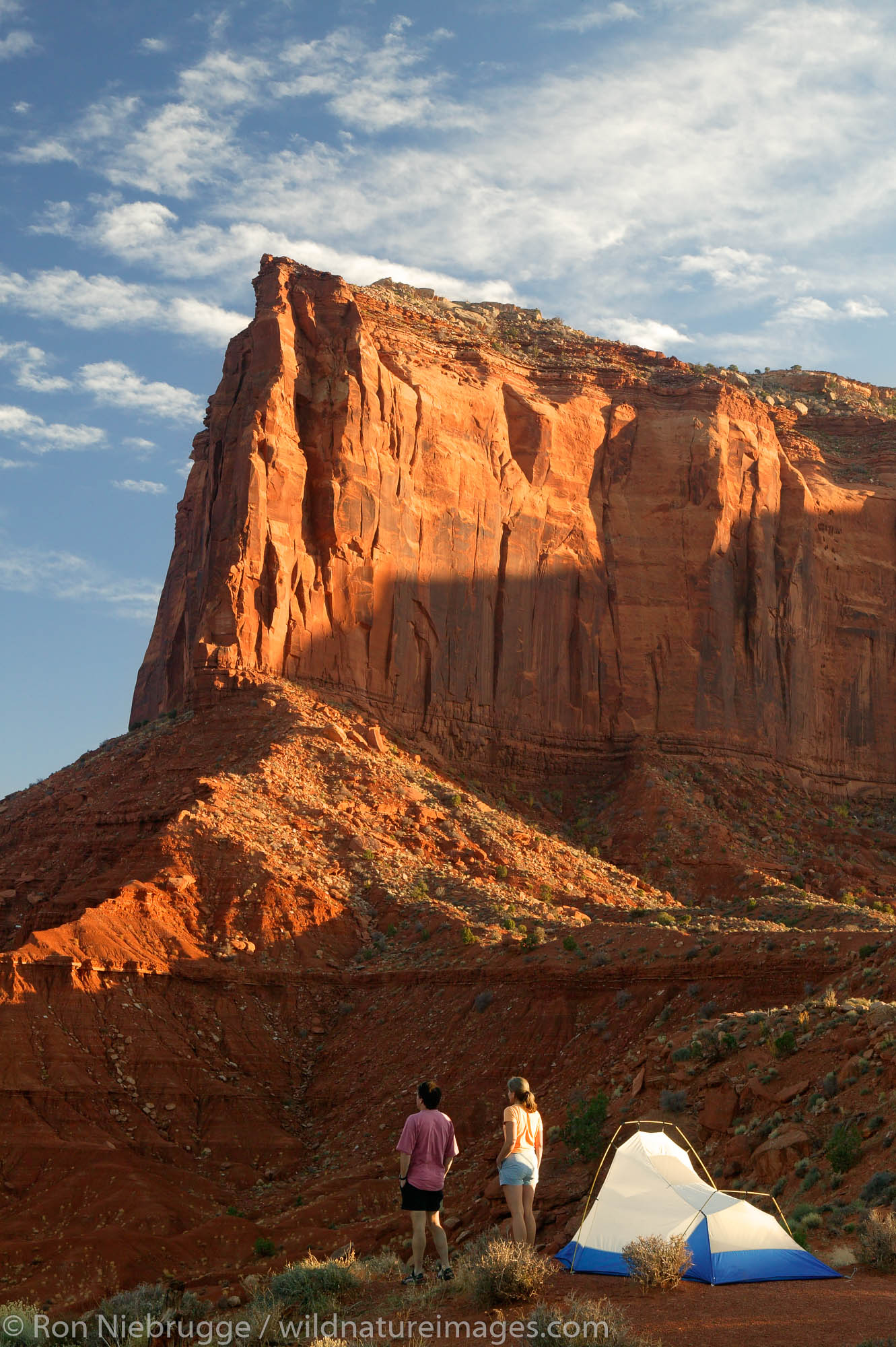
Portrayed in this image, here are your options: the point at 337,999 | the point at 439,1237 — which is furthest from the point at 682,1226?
the point at 337,999

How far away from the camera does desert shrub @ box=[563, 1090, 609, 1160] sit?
1992 centimetres

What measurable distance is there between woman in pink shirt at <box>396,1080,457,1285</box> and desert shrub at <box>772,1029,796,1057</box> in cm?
744

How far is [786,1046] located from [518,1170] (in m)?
7.46

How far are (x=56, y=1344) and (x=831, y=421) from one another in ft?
223

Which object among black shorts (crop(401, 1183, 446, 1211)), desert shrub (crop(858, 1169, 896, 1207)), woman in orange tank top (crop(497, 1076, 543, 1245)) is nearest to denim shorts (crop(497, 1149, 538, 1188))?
woman in orange tank top (crop(497, 1076, 543, 1245))

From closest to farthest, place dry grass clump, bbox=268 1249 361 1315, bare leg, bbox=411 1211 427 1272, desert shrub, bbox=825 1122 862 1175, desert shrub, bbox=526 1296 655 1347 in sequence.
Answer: desert shrub, bbox=526 1296 655 1347 → bare leg, bbox=411 1211 427 1272 → dry grass clump, bbox=268 1249 361 1315 → desert shrub, bbox=825 1122 862 1175

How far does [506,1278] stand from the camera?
11508 mm

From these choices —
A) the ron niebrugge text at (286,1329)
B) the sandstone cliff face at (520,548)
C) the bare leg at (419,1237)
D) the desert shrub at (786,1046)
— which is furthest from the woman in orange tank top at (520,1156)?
the sandstone cliff face at (520,548)

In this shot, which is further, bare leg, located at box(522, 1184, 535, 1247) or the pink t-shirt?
the pink t-shirt

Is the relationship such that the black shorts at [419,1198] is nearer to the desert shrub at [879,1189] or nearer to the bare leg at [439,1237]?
the bare leg at [439,1237]

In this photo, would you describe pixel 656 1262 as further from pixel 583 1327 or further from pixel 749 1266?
pixel 583 1327

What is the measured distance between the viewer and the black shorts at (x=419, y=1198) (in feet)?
42.4

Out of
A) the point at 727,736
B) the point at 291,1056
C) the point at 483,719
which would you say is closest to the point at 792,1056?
the point at 291,1056

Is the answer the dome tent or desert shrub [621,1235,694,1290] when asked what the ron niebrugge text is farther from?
the dome tent
